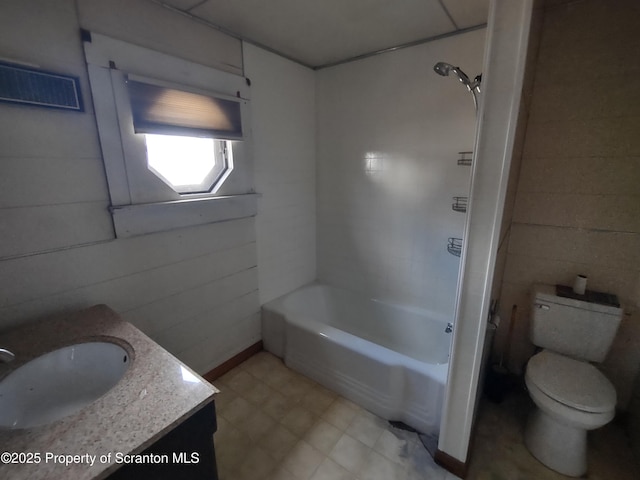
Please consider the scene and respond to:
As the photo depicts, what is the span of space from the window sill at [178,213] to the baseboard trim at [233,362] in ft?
3.49

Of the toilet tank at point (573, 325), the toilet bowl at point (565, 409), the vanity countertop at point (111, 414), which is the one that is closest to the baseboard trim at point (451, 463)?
the toilet bowl at point (565, 409)

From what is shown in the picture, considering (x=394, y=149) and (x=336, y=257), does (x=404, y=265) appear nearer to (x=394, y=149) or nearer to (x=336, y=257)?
(x=336, y=257)

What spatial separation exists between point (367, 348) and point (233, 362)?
41.5 inches

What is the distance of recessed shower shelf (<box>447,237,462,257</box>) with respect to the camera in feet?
6.32

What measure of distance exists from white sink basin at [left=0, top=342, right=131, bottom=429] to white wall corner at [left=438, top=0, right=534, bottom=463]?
1.32 meters

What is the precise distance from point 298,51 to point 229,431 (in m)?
2.49

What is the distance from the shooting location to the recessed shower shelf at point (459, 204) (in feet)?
6.04

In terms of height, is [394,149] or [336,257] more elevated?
[394,149]

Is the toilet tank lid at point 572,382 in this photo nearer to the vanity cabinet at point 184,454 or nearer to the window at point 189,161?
the vanity cabinet at point 184,454

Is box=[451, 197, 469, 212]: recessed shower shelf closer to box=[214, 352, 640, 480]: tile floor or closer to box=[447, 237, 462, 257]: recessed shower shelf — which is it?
box=[447, 237, 462, 257]: recessed shower shelf

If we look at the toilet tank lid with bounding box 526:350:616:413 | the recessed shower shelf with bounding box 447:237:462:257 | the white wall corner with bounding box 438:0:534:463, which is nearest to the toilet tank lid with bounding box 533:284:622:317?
the toilet tank lid with bounding box 526:350:616:413

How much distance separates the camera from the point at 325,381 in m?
1.96

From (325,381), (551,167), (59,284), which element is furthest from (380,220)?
(59,284)

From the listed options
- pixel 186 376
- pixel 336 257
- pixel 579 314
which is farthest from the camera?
pixel 336 257
